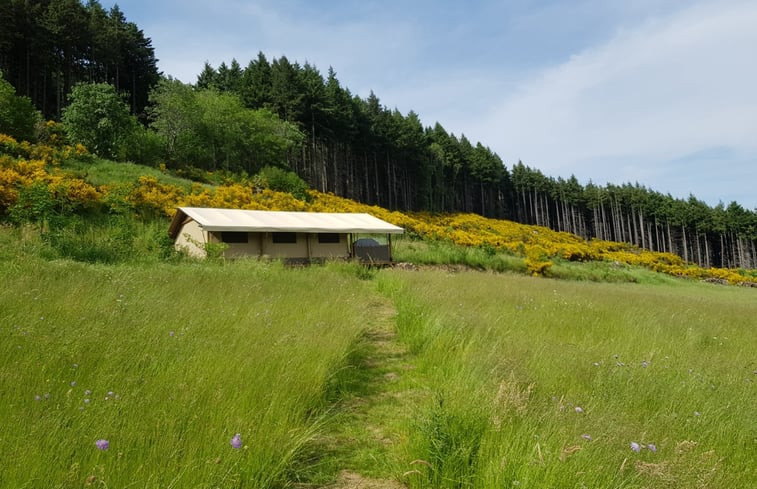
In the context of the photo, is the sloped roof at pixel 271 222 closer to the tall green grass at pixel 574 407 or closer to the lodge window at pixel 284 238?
the lodge window at pixel 284 238

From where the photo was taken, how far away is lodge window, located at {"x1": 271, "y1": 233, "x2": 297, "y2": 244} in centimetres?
2077

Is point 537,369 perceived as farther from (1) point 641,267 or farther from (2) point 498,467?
(1) point 641,267

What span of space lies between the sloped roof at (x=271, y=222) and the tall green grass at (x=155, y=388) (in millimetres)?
13050

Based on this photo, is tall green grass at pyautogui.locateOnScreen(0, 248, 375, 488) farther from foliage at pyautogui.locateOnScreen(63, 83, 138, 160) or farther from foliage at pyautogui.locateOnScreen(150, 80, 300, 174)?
foliage at pyautogui.locateOnScreen(150, 80, 300, 174)

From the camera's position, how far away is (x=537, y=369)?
3953mm

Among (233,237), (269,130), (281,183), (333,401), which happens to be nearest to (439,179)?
(269,130)

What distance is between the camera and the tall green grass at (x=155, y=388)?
208 cm

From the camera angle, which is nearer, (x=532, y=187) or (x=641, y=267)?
(x=641, y=267)

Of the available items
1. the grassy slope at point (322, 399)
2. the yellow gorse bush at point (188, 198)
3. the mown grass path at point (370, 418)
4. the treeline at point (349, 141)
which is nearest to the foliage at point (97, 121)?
the yellow gorse bush at point (188, 198)

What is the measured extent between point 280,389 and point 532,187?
94.1m

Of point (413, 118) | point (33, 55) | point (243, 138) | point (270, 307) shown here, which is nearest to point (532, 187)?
point (413, 118)

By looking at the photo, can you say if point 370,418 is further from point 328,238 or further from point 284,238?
point 328,238

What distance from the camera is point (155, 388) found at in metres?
2.85

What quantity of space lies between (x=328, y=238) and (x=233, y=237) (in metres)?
5.45
